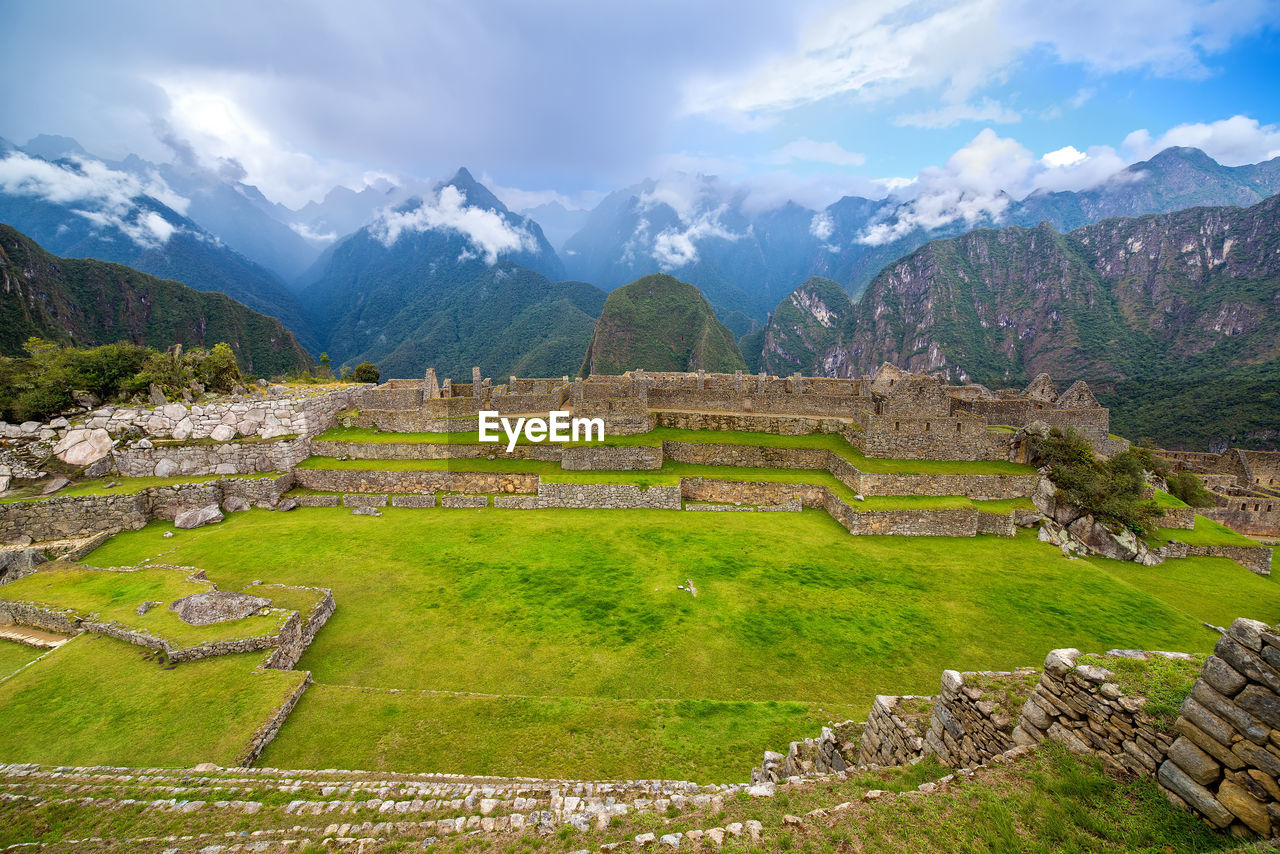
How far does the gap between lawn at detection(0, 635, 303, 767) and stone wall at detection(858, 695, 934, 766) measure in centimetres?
783

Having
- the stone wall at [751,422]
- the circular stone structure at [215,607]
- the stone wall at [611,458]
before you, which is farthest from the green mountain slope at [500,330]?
the circular stone structure at [215,607]

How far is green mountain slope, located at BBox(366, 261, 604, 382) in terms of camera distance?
9700 cm

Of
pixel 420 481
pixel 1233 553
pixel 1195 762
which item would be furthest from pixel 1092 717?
pixel 1233 553

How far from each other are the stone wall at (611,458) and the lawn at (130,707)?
10754 millimetres

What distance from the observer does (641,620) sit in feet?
32.1

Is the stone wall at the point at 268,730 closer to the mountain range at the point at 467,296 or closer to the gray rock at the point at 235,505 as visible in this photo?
the gray rock at the point at 235,505

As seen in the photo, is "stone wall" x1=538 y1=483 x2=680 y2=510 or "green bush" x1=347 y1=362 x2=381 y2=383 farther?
"green bush" x1=347 y1=362 x2=381 y2=383

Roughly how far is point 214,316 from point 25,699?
107 metres

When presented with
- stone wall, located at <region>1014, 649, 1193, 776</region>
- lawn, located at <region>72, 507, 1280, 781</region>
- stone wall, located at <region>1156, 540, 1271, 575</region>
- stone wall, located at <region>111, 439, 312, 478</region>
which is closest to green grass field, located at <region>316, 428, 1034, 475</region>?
stone wall, located at <region>111, 439, 312, 478</region>

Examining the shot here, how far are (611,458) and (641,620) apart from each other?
8.50 m

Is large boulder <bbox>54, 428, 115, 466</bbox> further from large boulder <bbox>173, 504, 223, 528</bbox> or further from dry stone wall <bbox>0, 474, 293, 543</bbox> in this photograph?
large boulder <bbox>173, 504, 223, 528</bbox>

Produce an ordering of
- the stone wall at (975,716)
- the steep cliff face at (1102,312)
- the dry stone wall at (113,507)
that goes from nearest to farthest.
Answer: the stone wall at (975,716) → the dry stone wall at (113,507) → the steep cliff face at (1102,312)

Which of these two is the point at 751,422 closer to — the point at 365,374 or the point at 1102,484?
the point at 1102,484

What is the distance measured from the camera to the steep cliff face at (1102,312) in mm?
71438
